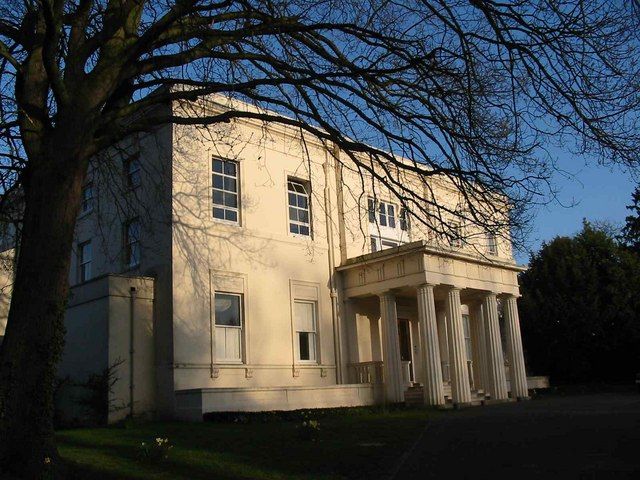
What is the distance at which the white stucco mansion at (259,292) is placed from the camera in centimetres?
1994

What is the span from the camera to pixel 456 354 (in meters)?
23.2

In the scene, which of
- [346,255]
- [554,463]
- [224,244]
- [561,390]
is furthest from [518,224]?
[561,390]

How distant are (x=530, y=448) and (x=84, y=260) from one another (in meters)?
18.5

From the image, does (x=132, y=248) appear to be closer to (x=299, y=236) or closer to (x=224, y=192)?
(x=224, y=192)

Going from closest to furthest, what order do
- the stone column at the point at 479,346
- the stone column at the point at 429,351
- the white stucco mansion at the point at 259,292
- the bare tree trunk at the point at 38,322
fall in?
the bare tree trunk at the point at 38,322 → the white stucco mansion at the point at 259,292 → the stone column at the point at 429,351 → the stone column at the point at 479,346

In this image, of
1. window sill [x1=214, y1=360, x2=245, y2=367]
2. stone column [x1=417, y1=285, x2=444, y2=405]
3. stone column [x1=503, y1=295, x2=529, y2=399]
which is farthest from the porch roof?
window sill [x1=214, y1=360, x2=245, y2=367]

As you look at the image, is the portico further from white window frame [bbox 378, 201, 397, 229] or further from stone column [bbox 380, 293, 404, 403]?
white window frame [bbox 378, 201, 397, 229]

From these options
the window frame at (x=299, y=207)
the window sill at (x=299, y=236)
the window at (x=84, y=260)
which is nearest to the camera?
the window sill at (x=299, y=236)

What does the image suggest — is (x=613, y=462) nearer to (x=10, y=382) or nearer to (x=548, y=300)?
(x=10, y=382)

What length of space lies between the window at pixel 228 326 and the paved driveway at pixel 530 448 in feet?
24.4

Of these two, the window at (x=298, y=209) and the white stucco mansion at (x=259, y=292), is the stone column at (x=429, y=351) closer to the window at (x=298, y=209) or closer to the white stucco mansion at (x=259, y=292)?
the white stucco mansion at (x=259, y=292)

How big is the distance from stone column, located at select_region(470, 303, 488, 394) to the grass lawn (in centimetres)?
1011

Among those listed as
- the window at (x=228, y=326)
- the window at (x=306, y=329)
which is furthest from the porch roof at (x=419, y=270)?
the window at (x=228, y=326)

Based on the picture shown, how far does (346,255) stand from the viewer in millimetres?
25641
